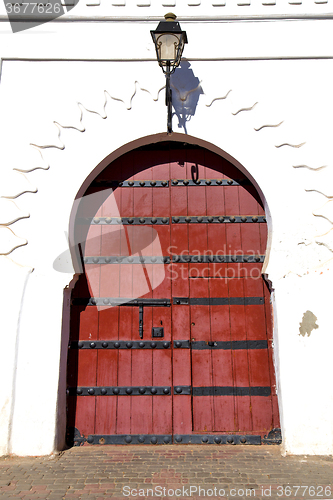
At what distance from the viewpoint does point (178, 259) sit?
11.7 ft

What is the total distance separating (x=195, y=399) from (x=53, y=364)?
138cm

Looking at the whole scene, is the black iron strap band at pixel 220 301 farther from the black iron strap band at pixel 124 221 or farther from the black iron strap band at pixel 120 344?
the black iron strap band at pixel 124 221

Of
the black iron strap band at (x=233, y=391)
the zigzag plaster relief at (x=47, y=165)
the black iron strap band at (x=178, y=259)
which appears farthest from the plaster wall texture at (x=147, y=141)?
the black iron strap band at (x=178, y=259)

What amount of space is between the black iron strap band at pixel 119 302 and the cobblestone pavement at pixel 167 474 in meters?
1.31

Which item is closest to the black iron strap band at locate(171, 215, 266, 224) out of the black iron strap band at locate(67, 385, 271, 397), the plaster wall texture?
the plaster wall texture

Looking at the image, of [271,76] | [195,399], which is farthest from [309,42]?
[195,399]

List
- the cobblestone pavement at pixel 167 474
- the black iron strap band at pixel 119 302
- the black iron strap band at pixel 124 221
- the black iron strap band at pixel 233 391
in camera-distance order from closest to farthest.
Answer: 1. the cobblestone pavement at pixel 167 474
2. the black iron strap band at pixel 233 391
3. the black iron strap band at pixel 119 302
4. the black iron strap band at pixel 124 221

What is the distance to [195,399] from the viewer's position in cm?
332

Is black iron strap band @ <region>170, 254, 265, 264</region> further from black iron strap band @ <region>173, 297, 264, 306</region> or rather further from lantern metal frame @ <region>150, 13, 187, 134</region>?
lantern metal frame @ <region>150, 13, 187, 134</region>

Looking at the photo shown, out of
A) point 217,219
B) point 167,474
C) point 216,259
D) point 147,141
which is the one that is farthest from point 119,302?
point 147,141

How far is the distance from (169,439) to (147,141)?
2985 mm

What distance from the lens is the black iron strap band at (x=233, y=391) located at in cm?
332

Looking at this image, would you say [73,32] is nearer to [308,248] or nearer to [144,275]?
[144,275]

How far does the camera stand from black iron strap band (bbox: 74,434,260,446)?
127 inches
